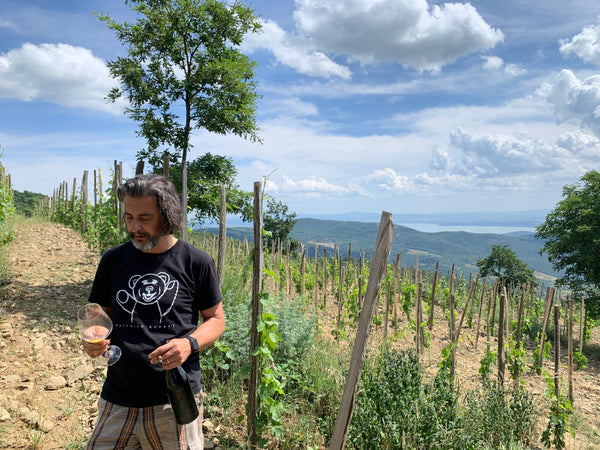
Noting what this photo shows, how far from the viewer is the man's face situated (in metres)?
1.54

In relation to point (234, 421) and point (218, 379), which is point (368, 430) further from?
point (218, 379)

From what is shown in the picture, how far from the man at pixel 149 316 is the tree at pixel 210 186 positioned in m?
5.94

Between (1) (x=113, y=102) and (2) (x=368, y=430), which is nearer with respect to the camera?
(2) (x=368, y=430)

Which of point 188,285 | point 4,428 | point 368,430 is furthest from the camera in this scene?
point 368,430

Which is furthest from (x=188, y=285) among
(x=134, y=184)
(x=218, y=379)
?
(x=218, y=379)

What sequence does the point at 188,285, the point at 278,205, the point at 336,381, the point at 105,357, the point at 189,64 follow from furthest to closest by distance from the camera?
the point at 278,205, the point at 189,64, the point at 336,381, the point at 188,285, the point at 105,357

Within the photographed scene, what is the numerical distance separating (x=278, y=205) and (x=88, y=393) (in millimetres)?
31861

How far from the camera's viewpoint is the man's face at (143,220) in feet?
5.07

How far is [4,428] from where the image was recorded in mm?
2770

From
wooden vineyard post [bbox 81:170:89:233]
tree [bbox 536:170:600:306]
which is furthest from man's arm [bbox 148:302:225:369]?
tree [bbox 536:170:600:306]

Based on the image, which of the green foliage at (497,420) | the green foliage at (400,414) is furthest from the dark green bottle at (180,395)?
the green foliage at (497,420)

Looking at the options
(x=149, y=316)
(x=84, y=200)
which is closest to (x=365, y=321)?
(x=149, y=316)

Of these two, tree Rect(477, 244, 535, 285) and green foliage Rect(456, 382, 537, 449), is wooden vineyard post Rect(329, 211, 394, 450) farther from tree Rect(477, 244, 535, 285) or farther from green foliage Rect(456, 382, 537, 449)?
tree Rect(477, 244, 535, 285)

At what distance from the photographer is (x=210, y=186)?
8211 millimetres
